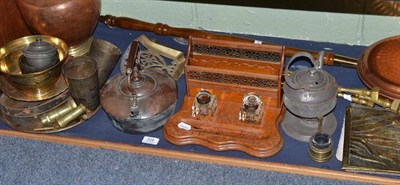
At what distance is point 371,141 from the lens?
1959 millimetres

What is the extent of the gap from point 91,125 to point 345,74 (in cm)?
94

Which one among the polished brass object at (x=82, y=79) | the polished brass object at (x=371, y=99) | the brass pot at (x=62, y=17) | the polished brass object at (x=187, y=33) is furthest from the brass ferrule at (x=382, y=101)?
the brass pot at (x=62, y=17)

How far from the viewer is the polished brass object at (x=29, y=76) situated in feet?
6.79

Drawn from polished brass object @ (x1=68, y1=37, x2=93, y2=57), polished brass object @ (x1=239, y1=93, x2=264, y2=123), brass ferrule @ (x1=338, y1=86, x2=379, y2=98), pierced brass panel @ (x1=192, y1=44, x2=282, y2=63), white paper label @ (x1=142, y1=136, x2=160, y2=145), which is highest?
brass ferrule @ (x1=338, y1=86, x2=379, y2=98)

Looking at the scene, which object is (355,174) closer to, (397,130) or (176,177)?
(397,130)

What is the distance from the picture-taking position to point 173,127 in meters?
2.04

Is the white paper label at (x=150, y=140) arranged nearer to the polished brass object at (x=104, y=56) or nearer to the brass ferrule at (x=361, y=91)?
the polished brass object at (x=104, y=56)

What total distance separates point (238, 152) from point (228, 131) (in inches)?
3.2

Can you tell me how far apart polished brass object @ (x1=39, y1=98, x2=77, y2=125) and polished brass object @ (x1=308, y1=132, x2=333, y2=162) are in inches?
32.4

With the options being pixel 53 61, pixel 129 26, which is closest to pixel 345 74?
pixel 129 26

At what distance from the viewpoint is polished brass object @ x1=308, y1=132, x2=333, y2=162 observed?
190 cm

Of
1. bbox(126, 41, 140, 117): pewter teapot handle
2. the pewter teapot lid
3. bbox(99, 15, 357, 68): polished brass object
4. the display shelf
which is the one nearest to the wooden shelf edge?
the display shelf

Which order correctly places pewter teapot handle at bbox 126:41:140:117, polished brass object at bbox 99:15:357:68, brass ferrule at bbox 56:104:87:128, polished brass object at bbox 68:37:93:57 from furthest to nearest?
1. polished brass object at bbox 68:37:93:57
2. polished brass object at bbox 99:15:357:68
3. brass ferrule at bbox 56:104:87:128
4. pewter teapot handle at bbox 126:41:140:117

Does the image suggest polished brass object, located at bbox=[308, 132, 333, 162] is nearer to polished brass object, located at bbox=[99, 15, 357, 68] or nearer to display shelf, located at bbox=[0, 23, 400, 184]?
display shelf, located at bbox=[0, 23, 400, 184]
